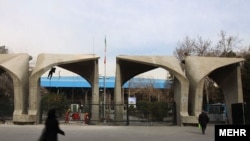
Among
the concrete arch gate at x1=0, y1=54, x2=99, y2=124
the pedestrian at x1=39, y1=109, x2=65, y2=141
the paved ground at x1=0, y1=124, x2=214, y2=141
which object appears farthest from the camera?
the concrete arch gate at x1=0, y1=54, x2=99, y2=124

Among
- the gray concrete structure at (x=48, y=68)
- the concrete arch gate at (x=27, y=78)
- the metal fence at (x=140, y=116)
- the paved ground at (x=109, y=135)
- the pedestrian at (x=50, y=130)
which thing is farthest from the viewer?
the metal fence at (x=140, y=116)

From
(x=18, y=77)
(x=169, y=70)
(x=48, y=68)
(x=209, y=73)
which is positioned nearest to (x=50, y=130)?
(x=18, y=77)

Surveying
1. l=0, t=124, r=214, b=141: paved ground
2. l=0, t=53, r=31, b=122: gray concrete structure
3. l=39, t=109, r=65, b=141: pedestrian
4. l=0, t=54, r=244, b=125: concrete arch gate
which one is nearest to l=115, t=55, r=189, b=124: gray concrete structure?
l=0, t=54, r=244, b=125: concrete arch gate

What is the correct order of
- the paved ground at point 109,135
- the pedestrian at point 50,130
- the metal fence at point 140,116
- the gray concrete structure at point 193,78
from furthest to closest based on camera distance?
the metal fence at point 140,116
the gray concrete structure at point 193,78
the paved ground at point 109,135
the pedestrian at point 50,130

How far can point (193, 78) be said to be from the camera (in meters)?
34.6

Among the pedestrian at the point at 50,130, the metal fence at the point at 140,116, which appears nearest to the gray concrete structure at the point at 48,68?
the metal fence at the point at 140,116

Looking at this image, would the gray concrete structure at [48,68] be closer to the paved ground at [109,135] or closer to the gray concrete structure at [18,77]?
the gray concrete structure at [18,77]

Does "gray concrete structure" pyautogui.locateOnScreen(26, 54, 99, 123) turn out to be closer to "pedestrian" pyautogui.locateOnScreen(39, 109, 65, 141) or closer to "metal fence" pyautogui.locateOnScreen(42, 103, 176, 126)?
"metal fence" pyautogui.locateOnScreen(42, 103, 176, 126)

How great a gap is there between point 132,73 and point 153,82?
52.2 metres

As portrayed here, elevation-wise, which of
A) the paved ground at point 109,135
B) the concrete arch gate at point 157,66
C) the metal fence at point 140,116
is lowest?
the paved ground at point 109,135

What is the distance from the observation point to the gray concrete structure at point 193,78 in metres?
34.0

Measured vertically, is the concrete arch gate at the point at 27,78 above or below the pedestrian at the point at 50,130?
above

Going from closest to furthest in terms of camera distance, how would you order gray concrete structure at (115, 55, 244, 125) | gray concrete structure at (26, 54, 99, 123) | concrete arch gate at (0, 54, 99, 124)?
concrete arch gate at (0, 54, 99, 124), gray concrete structure at (26, 54, 99, 123), gray concrete structure at (115, 55, 244, 125)

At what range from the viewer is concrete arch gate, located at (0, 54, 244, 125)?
3350cm
